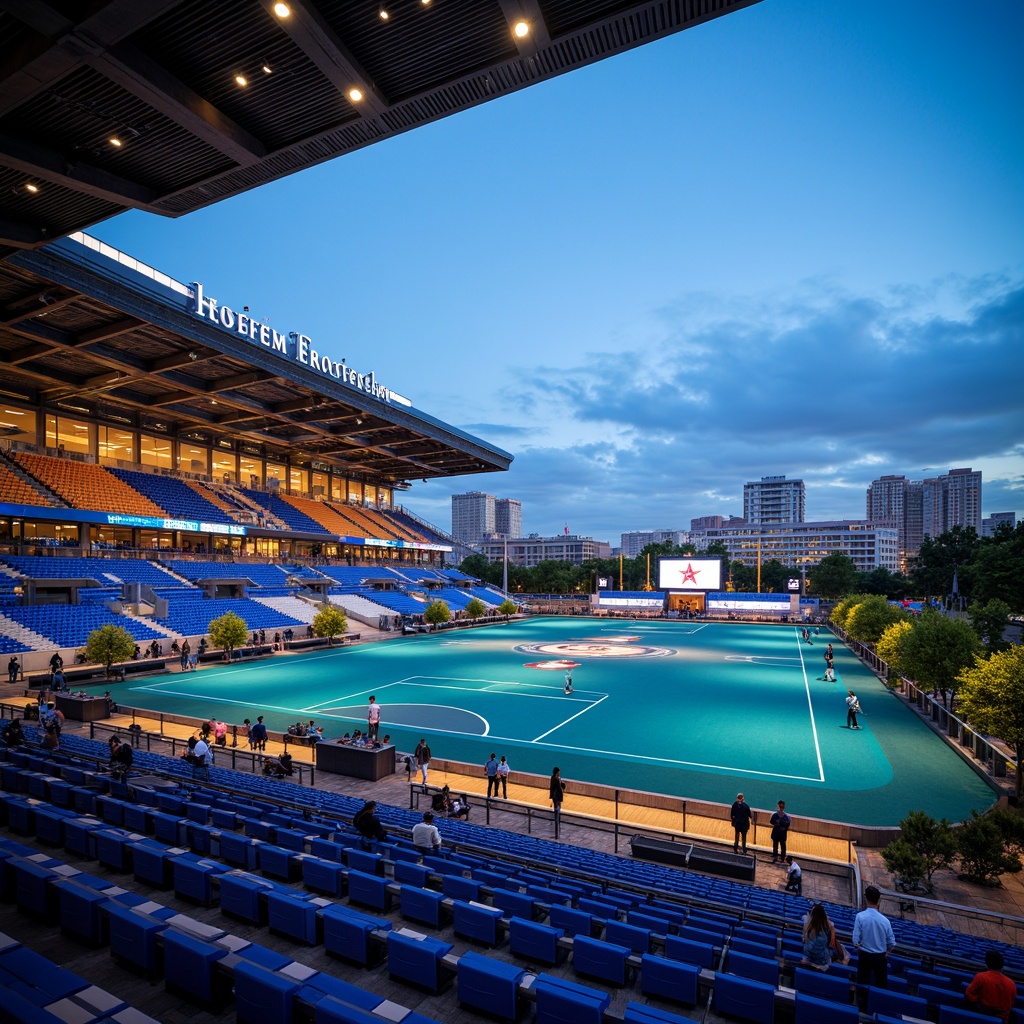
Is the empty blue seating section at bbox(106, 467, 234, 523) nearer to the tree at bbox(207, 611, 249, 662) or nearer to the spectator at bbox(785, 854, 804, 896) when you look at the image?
the tree at bbox(207, 611, 249, 662)

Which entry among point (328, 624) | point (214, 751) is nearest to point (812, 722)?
point (214, 751)

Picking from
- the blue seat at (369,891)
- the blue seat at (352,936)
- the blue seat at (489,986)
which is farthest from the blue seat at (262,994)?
the blue seat at (369,891)

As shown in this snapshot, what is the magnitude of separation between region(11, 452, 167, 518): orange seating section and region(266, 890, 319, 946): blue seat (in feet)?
162

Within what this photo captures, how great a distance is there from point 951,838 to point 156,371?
4873 centimetres

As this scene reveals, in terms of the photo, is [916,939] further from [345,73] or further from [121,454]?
[121,454]

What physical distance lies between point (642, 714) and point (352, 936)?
23515mm

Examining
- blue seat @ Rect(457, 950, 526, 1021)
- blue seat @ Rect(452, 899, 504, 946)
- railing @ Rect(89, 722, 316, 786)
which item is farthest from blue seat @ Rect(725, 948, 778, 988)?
railing @ Rect(89, 722, 316, 786)

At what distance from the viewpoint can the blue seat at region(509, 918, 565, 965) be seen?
706 cm

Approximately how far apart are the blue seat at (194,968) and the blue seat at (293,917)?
1205 mm

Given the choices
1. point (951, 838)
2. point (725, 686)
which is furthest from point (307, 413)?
point (951, 838)

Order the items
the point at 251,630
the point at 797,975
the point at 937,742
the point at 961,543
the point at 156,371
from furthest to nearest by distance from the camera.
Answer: the point at 961,543
the point at 251,630
the point at 156,371
the point at 937,742
the point at 797,975

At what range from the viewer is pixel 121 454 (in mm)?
56094

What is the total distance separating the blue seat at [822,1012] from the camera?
18.6ft

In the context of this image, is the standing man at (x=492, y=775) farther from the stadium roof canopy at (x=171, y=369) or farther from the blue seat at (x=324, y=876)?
the stadium roof canopy at (x=171, y=369)
